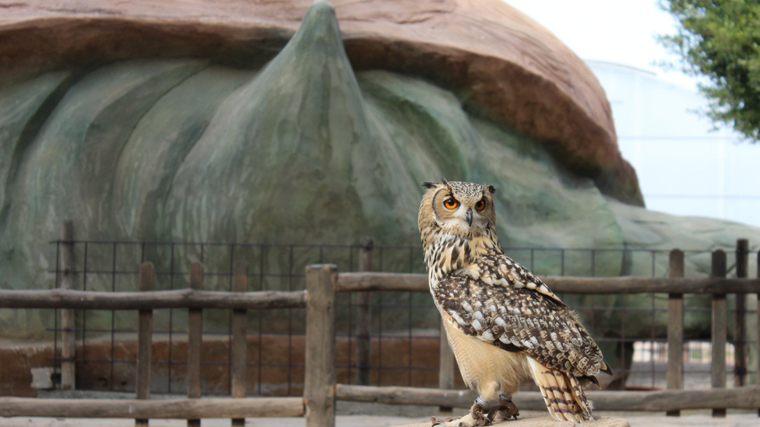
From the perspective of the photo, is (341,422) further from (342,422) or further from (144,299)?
(144,299)

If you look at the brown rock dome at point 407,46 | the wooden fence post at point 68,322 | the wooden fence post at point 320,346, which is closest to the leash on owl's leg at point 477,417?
the wooden fence post at point 320,346

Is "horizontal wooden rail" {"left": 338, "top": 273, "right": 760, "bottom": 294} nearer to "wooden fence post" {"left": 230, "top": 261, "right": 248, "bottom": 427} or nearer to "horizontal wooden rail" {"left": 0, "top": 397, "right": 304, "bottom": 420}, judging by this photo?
"wooden fence post" {"left": 230, "top": 261, "right": 248, "bottom": 427}

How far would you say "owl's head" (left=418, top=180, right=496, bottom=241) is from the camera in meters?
2.56

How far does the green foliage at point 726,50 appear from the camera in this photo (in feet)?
15.6

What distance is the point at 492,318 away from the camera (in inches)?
101

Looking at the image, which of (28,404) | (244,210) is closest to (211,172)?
(244,210)

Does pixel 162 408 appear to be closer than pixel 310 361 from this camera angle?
No

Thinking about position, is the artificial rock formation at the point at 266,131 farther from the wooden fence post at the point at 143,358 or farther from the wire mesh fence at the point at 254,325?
the wooden fence post at the point at 143,358

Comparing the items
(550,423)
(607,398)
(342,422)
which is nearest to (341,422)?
(342,422)

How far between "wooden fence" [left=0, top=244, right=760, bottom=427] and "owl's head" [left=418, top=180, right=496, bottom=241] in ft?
6.49

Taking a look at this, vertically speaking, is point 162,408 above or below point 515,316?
below

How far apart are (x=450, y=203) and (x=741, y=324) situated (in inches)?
170

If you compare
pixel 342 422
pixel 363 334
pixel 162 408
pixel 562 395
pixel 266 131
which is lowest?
pixel 342 422

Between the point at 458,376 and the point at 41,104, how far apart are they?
4.06 m
